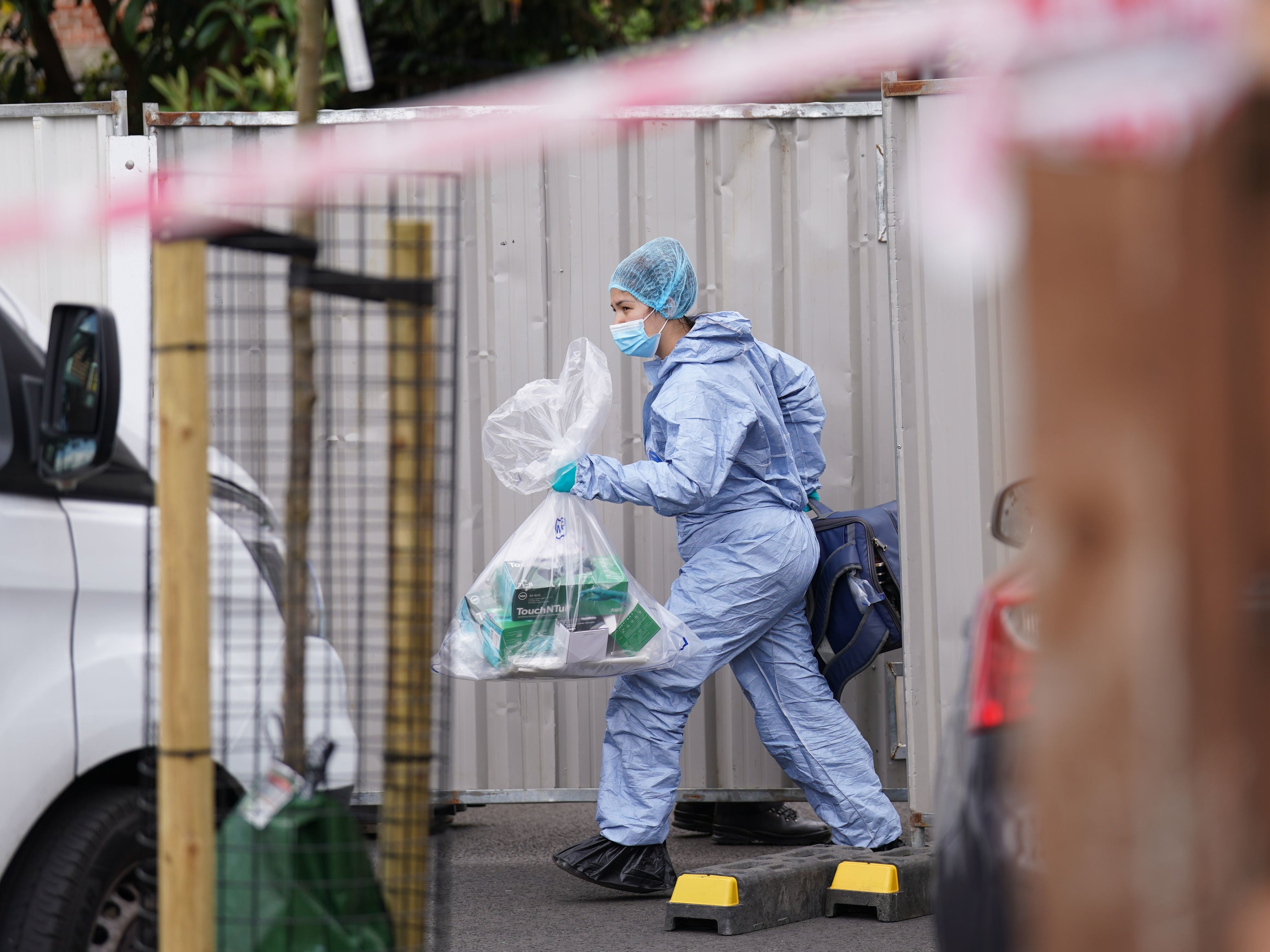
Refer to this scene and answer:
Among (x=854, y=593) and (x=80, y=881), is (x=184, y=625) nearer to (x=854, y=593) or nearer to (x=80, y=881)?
(x=80, y=881)

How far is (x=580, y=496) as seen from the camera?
433 centimetres

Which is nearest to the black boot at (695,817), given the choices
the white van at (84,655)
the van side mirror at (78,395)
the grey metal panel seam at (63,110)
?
the white van at (84,655)

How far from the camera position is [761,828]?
5.48 m

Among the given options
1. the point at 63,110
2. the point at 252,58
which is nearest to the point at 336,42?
the point at 252,58

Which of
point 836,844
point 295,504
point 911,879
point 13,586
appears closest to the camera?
point 295,504

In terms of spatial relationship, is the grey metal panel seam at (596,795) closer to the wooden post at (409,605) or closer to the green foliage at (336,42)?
the wooden post at (409,605)

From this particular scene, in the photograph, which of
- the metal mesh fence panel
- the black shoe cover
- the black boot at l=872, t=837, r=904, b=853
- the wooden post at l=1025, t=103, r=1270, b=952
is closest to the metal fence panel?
the black boot at l=872, t=837, r=904, b=853

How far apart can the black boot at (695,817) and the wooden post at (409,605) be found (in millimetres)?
3665

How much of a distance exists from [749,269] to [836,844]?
2053 mm

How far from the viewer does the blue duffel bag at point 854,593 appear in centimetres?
470

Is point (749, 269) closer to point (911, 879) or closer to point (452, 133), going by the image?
point (911, 879)

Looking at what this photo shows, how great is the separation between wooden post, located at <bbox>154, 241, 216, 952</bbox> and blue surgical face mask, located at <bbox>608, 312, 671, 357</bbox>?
8.68ft

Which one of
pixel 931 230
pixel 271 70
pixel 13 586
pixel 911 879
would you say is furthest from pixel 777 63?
pixel 271 70

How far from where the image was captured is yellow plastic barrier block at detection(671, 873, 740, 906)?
13.4ft
